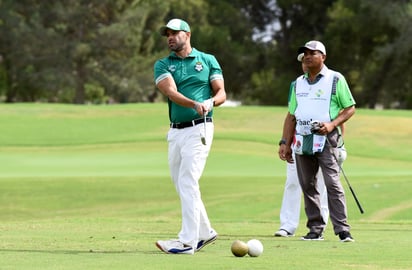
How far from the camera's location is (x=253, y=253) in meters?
9.28

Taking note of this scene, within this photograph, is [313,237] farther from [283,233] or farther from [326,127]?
[326,127]

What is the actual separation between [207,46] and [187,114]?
6136cm

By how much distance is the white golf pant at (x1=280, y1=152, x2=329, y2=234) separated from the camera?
12882 millimetres

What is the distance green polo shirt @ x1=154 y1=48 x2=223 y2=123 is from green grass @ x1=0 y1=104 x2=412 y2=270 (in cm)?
128

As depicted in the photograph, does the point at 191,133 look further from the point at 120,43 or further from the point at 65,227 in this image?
the point at 120,43

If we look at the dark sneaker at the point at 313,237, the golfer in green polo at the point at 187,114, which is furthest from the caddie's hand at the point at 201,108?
the dark sneaker at the point at 313,237

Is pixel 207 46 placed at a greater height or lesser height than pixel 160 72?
lesser

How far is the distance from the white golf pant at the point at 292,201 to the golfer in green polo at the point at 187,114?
2.73 m

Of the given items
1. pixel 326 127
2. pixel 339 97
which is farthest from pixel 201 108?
pixel 339 97

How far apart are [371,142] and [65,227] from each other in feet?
73.2

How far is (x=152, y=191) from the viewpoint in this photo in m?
20.4

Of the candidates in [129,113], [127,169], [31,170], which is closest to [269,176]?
[127,169]

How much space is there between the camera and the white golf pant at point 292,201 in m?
12.9

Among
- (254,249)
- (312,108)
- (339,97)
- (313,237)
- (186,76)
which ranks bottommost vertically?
(313,237)
